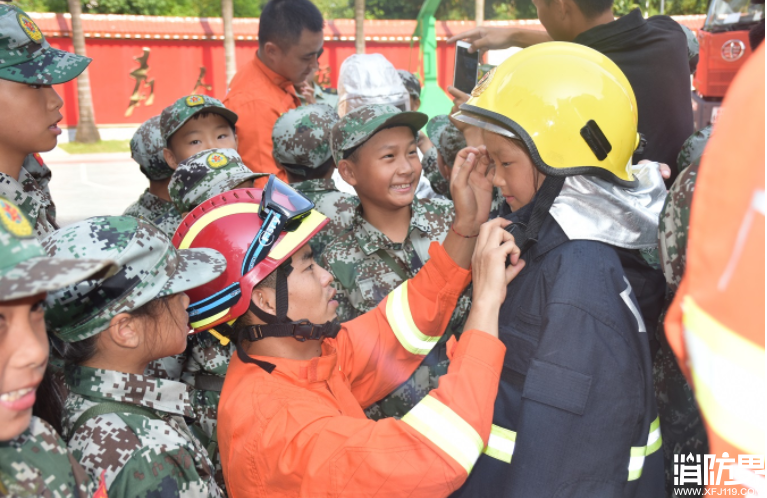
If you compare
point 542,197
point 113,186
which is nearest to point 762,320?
point 542,197

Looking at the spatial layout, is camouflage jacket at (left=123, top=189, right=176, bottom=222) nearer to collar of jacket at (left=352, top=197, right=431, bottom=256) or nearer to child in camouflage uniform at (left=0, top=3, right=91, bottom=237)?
child in camouflage uniform at (left=0, top=3, right=91, bottom=237)

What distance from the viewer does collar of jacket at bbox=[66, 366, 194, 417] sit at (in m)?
1.90

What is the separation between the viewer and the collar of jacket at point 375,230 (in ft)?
10.6

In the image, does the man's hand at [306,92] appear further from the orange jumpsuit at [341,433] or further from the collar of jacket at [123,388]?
the collar of jacket at [123,388]

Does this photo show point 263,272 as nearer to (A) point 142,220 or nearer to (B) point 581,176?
(A) point 142,220

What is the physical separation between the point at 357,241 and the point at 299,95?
2.90m

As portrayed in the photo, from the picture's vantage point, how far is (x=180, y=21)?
2512 centimetres

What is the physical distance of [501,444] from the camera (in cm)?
189

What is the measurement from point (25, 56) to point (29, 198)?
0.58m

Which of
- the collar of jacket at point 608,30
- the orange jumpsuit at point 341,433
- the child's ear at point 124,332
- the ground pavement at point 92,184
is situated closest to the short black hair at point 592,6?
the collar of jacket at point 608,30

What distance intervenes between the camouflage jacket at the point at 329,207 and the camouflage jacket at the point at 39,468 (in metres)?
2.04

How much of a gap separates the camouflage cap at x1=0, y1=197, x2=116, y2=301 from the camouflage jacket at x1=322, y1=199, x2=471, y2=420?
1.89 meters

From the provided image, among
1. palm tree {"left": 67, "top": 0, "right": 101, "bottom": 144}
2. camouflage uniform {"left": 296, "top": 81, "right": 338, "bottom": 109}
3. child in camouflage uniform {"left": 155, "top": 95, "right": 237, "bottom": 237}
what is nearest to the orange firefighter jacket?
child in camouflage uniform {"left": 155, "top": 95, "right": 237, "bottom": 237}

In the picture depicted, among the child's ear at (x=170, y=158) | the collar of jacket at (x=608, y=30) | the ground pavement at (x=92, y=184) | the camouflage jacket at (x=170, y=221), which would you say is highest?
the collar of jacket at (x=608, y=30)
